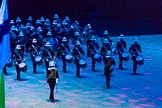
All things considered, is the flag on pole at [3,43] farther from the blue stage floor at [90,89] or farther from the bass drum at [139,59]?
the bass drum at [139,59]

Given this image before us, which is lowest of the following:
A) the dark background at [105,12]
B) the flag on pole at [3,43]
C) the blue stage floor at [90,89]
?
the blue stage floor at [90,89]

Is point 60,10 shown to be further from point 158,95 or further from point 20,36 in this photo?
point 158,95

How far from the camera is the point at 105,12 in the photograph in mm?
31578

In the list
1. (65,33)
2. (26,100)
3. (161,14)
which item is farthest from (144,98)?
(161,14)

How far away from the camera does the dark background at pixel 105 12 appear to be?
29500mm

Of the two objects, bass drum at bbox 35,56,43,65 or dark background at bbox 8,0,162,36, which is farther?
dark background at bbox 8,0,162,36

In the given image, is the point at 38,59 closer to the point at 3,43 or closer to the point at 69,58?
the point at 69,58

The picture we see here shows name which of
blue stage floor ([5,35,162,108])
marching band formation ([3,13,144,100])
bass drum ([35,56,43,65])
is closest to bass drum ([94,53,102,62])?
marching band formation ([3,13,144,100])

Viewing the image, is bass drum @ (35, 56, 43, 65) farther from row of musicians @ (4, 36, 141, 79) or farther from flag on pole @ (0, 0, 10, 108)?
flag on pole @ (0, 0, 10, 108)

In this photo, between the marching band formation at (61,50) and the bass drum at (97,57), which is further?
the bass drum at (97,57)

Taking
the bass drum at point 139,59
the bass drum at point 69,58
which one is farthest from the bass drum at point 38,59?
the bass drum at point 139,59

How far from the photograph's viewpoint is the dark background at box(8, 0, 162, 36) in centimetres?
2950

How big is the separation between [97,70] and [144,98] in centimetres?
455

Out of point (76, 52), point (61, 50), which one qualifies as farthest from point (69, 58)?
point (76, 52)
